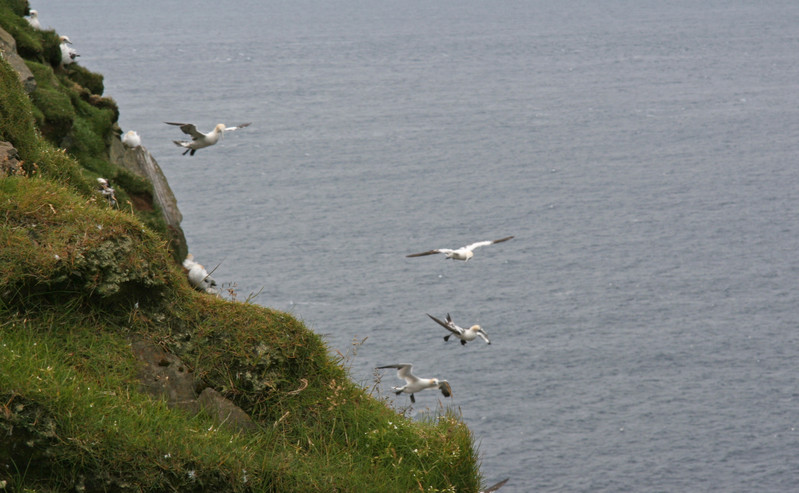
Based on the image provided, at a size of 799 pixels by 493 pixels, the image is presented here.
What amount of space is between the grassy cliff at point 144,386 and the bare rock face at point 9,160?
0.29 m

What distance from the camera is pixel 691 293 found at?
11550cm

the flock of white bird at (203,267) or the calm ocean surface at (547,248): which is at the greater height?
the flock of white bird at (203,267)

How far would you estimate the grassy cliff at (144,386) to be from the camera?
10.6 metres

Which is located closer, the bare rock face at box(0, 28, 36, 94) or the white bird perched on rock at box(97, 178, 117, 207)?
the white bird perched on rock at box(97, 178, 117, 207)

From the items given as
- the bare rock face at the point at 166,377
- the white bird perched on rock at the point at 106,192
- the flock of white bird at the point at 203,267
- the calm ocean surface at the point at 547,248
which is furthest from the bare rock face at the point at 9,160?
the calm ocean surface at the point at 547,248

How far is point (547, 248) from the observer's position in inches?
4870

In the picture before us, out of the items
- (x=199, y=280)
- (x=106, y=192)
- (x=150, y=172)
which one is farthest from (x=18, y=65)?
(x=199, y=280)

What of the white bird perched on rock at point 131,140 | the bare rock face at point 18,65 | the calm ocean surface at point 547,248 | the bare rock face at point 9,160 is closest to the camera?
the bare rock face at point 9,160

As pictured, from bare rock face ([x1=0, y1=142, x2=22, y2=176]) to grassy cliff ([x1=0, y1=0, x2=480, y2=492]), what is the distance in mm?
289

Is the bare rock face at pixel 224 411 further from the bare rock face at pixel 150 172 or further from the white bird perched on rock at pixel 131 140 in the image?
the white bird perched on rock at pixel 131 140

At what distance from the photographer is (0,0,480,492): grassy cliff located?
10.6 m

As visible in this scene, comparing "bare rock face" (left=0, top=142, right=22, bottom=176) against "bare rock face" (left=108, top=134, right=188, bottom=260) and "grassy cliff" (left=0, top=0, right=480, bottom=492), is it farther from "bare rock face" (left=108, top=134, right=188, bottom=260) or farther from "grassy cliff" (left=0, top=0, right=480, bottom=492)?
"bare rock face" (left=108, top=134, right=188, bottom=260)

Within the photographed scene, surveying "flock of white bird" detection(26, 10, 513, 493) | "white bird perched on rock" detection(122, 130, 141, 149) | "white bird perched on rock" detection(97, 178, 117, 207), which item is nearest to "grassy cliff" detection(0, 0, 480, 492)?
"flock of white bird" detection(26, 10, 513, 493)

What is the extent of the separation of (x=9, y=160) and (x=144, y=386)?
5406 mm
